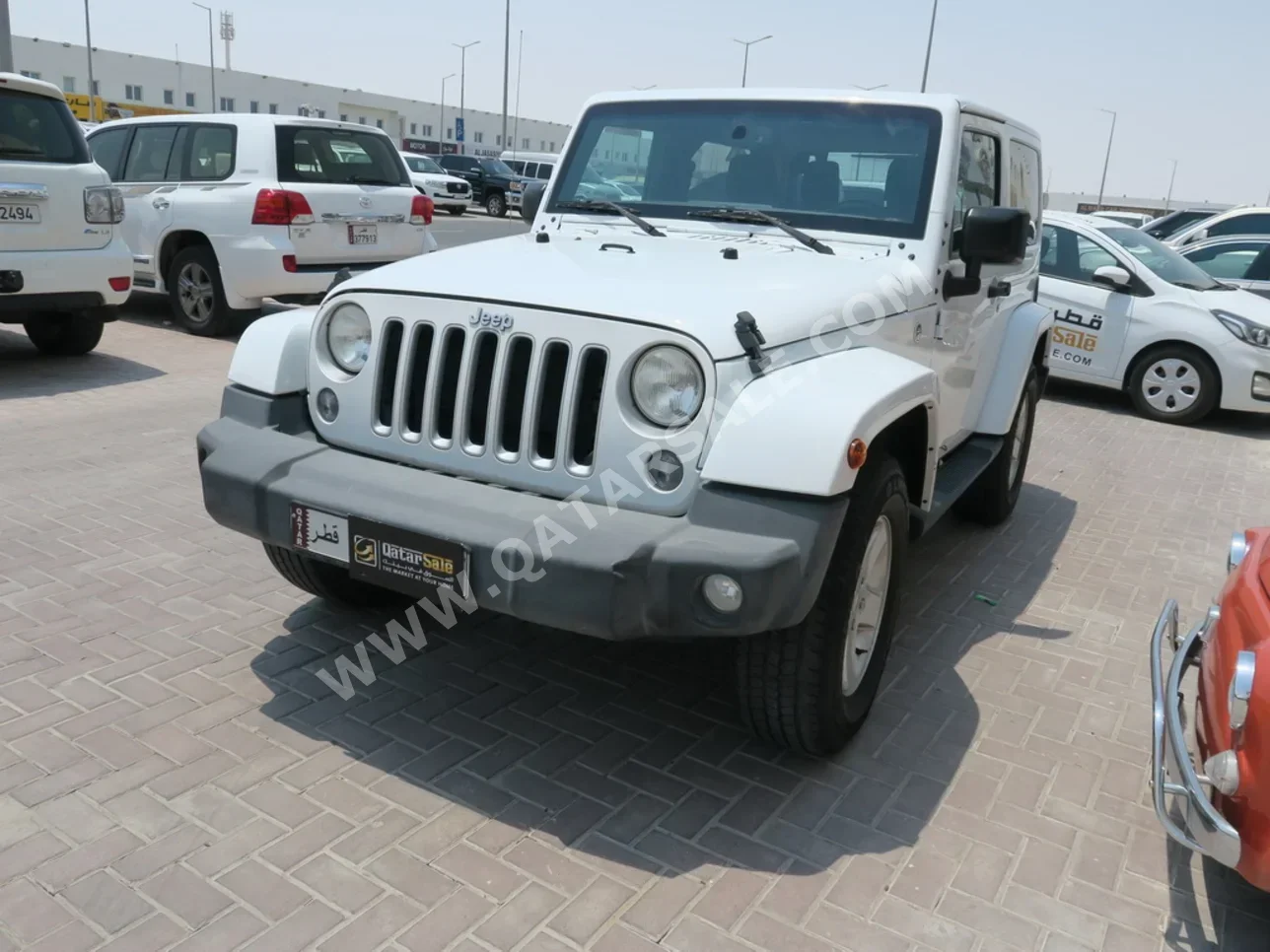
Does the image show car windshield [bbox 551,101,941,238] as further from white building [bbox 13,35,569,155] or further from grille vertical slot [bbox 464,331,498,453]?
white building [bbox 13,35,569,155]

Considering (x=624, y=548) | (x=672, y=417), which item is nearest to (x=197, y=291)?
(x=672, y=417)

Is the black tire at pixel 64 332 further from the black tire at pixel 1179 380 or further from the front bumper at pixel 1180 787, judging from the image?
the black tire at pixel 1179 380

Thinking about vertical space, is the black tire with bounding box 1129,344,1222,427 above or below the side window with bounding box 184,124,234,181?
below

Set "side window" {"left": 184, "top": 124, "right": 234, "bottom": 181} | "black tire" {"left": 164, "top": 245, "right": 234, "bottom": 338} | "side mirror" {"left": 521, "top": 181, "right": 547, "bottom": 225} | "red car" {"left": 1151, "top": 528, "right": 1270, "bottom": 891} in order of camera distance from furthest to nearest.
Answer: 1. "black tire" {"left": 164, "top": 245, "right": 234, "bottom": 338}
2. "side window" {"left": 184, "top": 124, "right": 234, "bottom": 181}
3. "side mirror" {"left": 521, "top": 181, "right": 547, "bottom": 225}
4. "red car" {"left": 1151, "top": 528, "right": 1270, "bottom": 891}

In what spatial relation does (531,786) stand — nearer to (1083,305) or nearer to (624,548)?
(624,548)

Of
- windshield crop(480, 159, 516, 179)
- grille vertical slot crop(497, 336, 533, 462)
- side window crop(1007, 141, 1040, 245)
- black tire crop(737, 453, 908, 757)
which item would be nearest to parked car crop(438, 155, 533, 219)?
windshield crop(480, 159, 516, 179)

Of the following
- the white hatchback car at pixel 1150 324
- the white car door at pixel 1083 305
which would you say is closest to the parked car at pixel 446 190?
the white car door at pixel 1083 305

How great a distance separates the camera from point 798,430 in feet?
8.77

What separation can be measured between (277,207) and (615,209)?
5.72 meters

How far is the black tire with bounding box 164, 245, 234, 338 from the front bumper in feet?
28.7

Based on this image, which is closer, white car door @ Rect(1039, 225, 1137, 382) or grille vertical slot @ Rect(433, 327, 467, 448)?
grille vertical slot @ Rect(433, 327, 467, 448)

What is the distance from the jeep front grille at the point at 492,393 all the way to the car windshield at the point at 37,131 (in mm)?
5784

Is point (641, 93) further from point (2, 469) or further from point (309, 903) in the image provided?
point (2, 469)

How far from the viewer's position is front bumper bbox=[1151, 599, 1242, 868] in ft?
7.35
